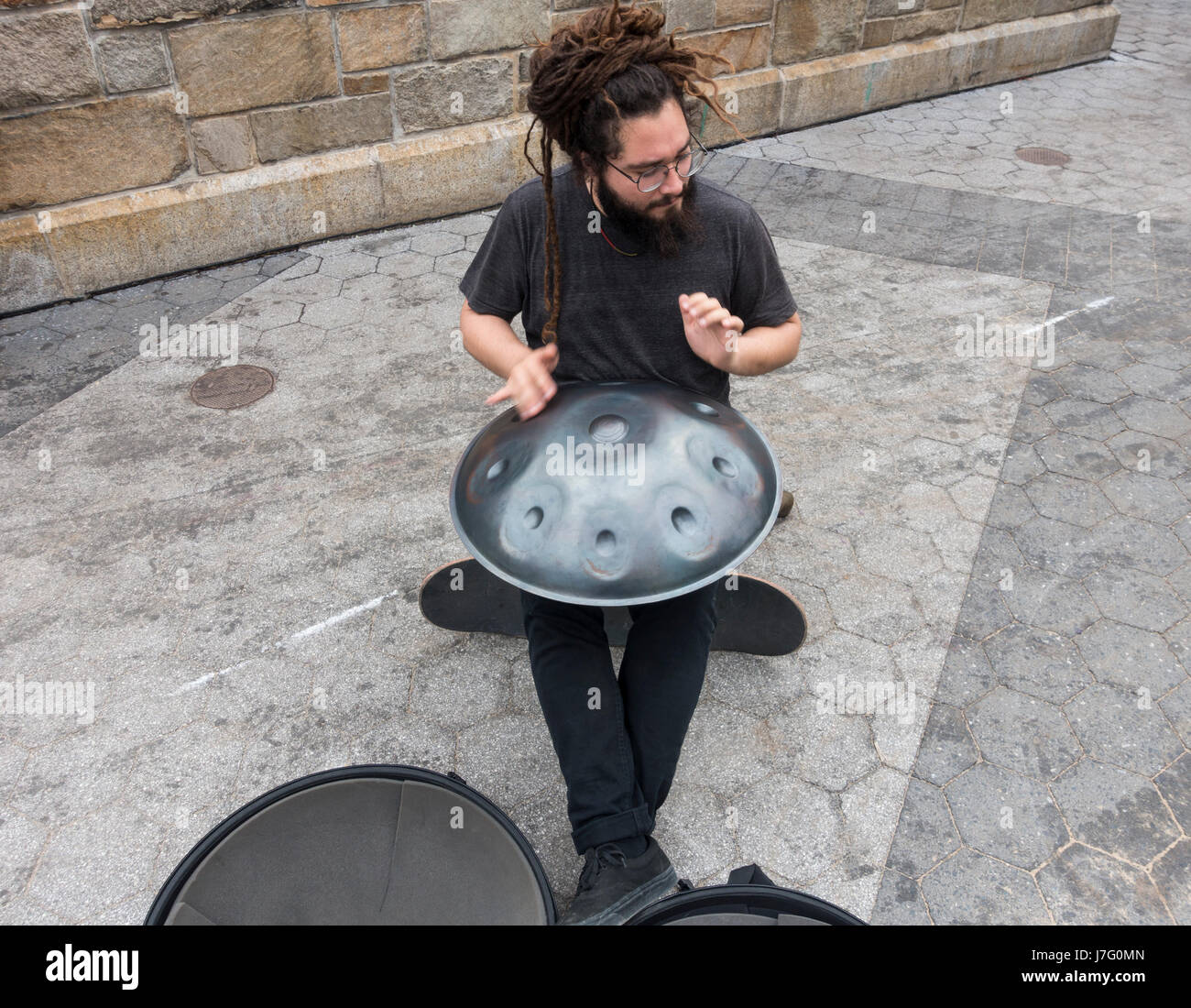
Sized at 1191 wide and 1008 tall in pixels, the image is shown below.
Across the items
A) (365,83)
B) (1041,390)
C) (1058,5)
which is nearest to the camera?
(1041,390)

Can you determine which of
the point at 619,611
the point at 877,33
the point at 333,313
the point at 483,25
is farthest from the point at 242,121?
the point at 877,33

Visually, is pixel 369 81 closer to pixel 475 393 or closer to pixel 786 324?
pixel 475 393

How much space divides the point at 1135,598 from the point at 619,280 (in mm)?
2111

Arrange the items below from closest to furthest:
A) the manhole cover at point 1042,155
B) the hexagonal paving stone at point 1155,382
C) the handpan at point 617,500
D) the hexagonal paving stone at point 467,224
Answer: the handpan at point 617,500, the hexagonal paving stone at point 1155,382, the hexagonal paving stone at point 467,224, the manhole cover at point 1042,155

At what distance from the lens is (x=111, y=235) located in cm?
465

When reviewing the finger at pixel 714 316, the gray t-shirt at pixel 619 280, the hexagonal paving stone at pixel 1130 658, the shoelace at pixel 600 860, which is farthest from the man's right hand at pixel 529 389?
the hexagonal paving stone at pixel 1130 658

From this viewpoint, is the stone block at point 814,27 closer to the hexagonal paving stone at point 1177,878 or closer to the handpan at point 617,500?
the handpan at point 617,500

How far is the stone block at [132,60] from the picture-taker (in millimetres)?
4234

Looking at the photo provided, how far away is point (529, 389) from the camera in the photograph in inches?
76.2

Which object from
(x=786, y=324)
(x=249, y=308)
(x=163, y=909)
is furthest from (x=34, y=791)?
(x=249, y=308)

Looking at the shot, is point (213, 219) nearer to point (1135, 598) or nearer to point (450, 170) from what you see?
point (450, 170)

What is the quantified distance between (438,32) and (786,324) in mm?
3880

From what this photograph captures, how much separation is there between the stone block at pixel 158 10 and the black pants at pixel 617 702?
3.90m

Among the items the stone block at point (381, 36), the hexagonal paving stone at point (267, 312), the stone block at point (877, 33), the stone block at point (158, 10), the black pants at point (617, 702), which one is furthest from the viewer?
the stone block at point (877, 33)
